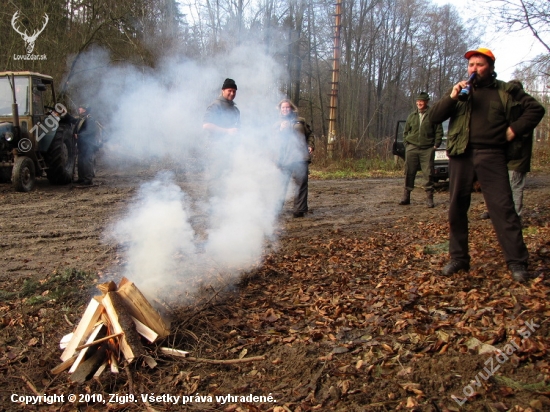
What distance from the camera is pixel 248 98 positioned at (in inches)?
302

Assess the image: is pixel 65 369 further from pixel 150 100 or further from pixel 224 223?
pixel 150 100

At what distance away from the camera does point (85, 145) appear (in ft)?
41.3

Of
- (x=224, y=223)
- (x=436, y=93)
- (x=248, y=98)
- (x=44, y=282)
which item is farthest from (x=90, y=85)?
(x=436, y=93)

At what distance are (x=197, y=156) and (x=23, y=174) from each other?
4.14 m

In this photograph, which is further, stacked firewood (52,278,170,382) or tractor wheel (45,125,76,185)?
tractor wheel (45,125,76,185)

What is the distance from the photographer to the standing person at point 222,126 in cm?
628

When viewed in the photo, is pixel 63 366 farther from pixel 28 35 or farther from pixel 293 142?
pixel 28 35

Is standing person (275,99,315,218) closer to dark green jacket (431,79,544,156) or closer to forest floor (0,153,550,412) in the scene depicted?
forest floor (0,153,550,412)

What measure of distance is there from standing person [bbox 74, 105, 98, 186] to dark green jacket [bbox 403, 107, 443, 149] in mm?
8005

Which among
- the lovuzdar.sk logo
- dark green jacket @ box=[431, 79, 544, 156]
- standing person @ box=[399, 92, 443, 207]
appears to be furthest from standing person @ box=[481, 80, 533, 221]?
the lovuzdar.sk logo

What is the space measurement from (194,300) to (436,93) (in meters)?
43.4

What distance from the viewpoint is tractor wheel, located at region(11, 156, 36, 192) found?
10.4 metres

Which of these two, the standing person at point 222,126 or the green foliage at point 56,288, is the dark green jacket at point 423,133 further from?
the green foliage at point 56,288

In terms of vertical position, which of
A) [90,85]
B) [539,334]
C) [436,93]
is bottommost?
[539,334]
